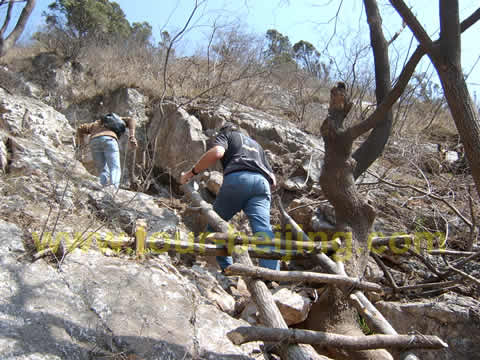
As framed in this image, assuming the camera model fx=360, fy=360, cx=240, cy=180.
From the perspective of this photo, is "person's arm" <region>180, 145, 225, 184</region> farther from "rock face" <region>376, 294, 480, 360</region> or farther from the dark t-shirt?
"rock face" <region>376, 294, 480, 360</region>

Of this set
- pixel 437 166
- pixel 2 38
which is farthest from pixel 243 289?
pixel 437 166

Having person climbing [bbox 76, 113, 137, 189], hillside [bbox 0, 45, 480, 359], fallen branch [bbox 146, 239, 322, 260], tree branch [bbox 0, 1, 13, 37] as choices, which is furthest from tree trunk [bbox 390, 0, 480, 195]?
tree branch [bbox 0, 1, 13, 37]

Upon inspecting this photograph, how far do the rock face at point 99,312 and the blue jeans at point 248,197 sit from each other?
0.80 meters

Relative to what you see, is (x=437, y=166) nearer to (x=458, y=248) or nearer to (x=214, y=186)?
(x=458, y=248)

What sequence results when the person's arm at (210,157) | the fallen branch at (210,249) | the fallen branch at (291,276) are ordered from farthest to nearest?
1. the person's arm at (210,157)
2. the fallen branch at (210,249)
3. the fallen branch at (291,276)

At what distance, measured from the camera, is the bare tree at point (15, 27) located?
12.1ft

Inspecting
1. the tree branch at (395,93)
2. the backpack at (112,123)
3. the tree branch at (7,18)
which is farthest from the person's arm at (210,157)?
the tree branch at (7,18)

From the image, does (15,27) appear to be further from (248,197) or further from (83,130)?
(248,197)

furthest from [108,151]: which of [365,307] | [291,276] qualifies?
[365,307]

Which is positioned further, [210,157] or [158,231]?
[158,231]

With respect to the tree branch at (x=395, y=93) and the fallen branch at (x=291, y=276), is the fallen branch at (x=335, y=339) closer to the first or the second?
the fallen branch at (x=291, y=276)

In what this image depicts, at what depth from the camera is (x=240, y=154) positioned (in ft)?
11.2

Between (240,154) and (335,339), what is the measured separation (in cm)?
185

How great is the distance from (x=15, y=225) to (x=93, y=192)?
3.92 ft
